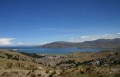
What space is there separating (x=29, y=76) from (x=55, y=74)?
247cm

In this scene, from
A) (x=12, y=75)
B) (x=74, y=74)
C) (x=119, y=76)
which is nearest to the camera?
(x=119, y=76)

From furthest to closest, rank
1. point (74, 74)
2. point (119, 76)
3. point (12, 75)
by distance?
point (12, 75) < point (74, 74) < point (119, 76)

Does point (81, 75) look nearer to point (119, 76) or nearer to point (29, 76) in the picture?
point (119, 76)

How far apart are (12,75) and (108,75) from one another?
910 cm

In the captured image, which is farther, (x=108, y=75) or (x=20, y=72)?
(x=20, y=72)

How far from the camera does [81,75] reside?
17.2 m

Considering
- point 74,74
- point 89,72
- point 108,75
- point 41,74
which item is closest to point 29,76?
point 41,74

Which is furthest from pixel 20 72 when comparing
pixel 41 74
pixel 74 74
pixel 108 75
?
pixel 108 75

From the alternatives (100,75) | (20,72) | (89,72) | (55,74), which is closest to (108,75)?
(100,75)

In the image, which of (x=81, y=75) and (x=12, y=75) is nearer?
(x=81, y=75)

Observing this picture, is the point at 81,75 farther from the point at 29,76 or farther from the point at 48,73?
the point at 29,76

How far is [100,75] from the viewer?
16609 millimetres

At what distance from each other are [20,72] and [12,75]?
2.84 feet

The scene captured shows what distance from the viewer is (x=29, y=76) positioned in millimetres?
18109
